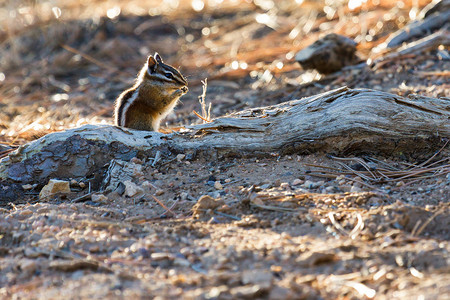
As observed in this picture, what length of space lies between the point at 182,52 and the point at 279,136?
18.9 ft

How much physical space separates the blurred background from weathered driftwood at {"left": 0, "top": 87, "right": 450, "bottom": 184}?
1.20 m

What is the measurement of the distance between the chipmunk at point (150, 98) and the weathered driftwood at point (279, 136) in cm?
66

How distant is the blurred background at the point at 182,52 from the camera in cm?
671

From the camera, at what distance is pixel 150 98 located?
18.0 feet

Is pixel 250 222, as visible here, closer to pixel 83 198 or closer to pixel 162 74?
pixel 83 198

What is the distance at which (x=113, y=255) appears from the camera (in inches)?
121

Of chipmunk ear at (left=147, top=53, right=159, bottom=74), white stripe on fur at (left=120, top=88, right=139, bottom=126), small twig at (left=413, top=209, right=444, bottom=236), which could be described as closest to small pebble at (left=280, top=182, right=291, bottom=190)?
small twig at (left=413, top=209, right=444, bottom=236)

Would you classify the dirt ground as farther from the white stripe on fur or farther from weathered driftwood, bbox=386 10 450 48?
the white stripe on fur

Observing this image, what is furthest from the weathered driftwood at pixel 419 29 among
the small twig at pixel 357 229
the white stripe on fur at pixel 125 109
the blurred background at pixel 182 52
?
the small twig at pixel 357 229

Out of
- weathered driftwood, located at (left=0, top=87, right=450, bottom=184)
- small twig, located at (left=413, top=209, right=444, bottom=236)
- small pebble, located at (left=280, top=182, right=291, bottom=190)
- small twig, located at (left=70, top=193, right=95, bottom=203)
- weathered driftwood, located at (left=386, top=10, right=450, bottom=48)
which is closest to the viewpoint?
small twig, located at (left=413, top=209, right=444, bottom=236)

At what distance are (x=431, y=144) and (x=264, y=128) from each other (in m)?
1.24

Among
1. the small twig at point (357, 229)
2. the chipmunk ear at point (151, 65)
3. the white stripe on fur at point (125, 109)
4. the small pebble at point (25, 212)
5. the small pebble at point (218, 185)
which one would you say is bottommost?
the small twig at point (357, 229)

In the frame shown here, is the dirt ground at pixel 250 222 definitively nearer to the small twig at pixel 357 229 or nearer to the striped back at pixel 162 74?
the small twig at pixel 357 229

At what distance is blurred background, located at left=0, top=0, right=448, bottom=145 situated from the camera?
6711 millimetres
